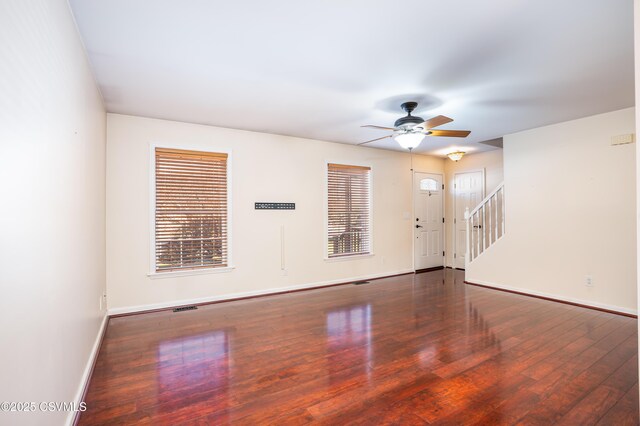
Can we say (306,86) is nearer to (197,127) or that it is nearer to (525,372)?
(197,127)

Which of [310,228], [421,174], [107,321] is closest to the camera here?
[107,321]

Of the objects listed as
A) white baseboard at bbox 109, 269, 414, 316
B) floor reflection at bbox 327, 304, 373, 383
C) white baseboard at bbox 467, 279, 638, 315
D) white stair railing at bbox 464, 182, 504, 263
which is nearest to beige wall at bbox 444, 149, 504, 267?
white stair railing at bbox 464, 182, 504, 263

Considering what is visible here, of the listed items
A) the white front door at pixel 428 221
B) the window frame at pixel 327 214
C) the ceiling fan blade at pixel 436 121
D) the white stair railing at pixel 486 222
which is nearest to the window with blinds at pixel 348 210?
the window frame at pixel 327 214

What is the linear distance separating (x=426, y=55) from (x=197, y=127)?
3222 millimetres

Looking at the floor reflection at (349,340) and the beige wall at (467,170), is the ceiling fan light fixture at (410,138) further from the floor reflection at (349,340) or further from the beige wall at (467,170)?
the beige wall at (467,170)

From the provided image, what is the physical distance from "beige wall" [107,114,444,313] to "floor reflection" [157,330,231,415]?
1302mm

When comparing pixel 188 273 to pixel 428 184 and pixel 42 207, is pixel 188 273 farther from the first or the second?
pixel 428 184

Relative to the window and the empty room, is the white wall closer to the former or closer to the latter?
the empty room

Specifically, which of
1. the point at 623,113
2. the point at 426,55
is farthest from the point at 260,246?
the point at 623,113

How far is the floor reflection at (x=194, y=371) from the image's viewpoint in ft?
7.32

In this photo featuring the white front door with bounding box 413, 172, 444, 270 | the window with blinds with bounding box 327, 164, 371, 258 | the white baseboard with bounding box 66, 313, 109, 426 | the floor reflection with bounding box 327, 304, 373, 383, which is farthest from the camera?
the white front door with bounding box 413, 172, 444, 270

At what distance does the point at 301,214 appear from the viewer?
17.7 ft

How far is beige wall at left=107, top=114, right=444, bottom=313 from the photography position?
13.3 ft

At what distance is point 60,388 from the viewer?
69.8 inches
